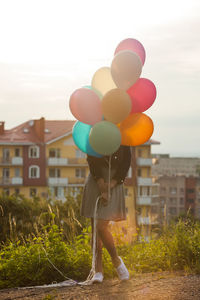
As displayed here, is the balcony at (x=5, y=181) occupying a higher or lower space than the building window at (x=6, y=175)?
lower

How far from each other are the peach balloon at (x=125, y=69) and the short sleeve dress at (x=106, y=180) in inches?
21.1

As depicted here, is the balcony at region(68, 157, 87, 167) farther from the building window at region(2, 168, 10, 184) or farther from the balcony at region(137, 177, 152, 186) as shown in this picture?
the building window at region(2, 168, 10, 184)

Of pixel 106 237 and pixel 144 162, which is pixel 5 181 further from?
pixel 106 237

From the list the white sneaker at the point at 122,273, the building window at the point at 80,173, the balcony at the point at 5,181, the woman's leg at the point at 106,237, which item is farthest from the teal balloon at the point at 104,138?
the building window at the point at 80,173

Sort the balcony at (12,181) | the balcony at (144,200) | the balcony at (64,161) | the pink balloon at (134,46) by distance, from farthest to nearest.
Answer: the balcony at (144,200), the balcony at (12,181), the balcony at (64,161), the pink balloon at (134,46)

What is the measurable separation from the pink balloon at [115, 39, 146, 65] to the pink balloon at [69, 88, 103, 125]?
54 cm

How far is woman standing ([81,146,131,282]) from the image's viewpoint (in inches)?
164

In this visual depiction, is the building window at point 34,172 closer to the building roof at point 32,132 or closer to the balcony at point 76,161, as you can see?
the building roof at point 32,132

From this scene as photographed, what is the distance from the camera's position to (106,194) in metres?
4.18

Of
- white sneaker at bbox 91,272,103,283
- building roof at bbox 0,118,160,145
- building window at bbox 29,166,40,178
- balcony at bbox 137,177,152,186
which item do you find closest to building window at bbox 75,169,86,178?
building window at bbox 29,166,40,178

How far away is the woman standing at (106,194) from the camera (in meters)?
4.17

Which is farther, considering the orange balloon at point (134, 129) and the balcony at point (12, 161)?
the balcony at point (12, 161)

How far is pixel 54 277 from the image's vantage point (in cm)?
443

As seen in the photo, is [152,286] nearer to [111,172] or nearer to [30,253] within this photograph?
[111,172]
